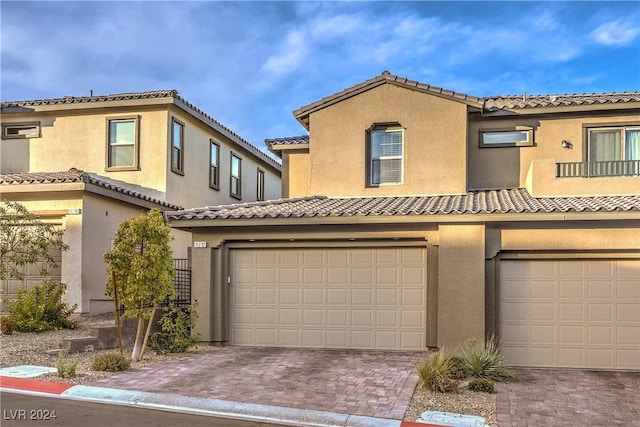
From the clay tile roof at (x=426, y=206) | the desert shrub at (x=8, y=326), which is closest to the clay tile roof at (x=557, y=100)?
the clay tile roof at (x=426, y=206)

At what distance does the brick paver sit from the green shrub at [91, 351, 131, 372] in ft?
21.1

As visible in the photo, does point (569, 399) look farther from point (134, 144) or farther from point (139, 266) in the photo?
point (134, 144)

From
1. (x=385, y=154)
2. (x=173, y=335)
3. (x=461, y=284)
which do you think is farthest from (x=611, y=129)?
(x=173, y=335)

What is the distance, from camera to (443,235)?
11695mm

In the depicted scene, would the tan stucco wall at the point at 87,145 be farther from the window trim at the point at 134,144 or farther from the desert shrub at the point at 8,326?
the desert shrub at the point at 8,326

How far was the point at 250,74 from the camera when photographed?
19.8 metres

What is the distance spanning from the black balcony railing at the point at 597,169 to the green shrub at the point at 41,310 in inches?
481

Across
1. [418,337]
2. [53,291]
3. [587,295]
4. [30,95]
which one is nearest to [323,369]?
[418,337]

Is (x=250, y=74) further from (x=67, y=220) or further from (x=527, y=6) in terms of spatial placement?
(x=527, y=6)

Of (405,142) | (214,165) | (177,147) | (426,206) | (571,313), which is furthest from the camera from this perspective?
(214,165)

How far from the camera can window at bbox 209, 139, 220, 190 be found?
2127 cm

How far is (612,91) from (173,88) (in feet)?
43.1

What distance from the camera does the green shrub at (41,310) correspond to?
515 inches

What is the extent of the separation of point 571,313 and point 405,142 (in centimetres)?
597
